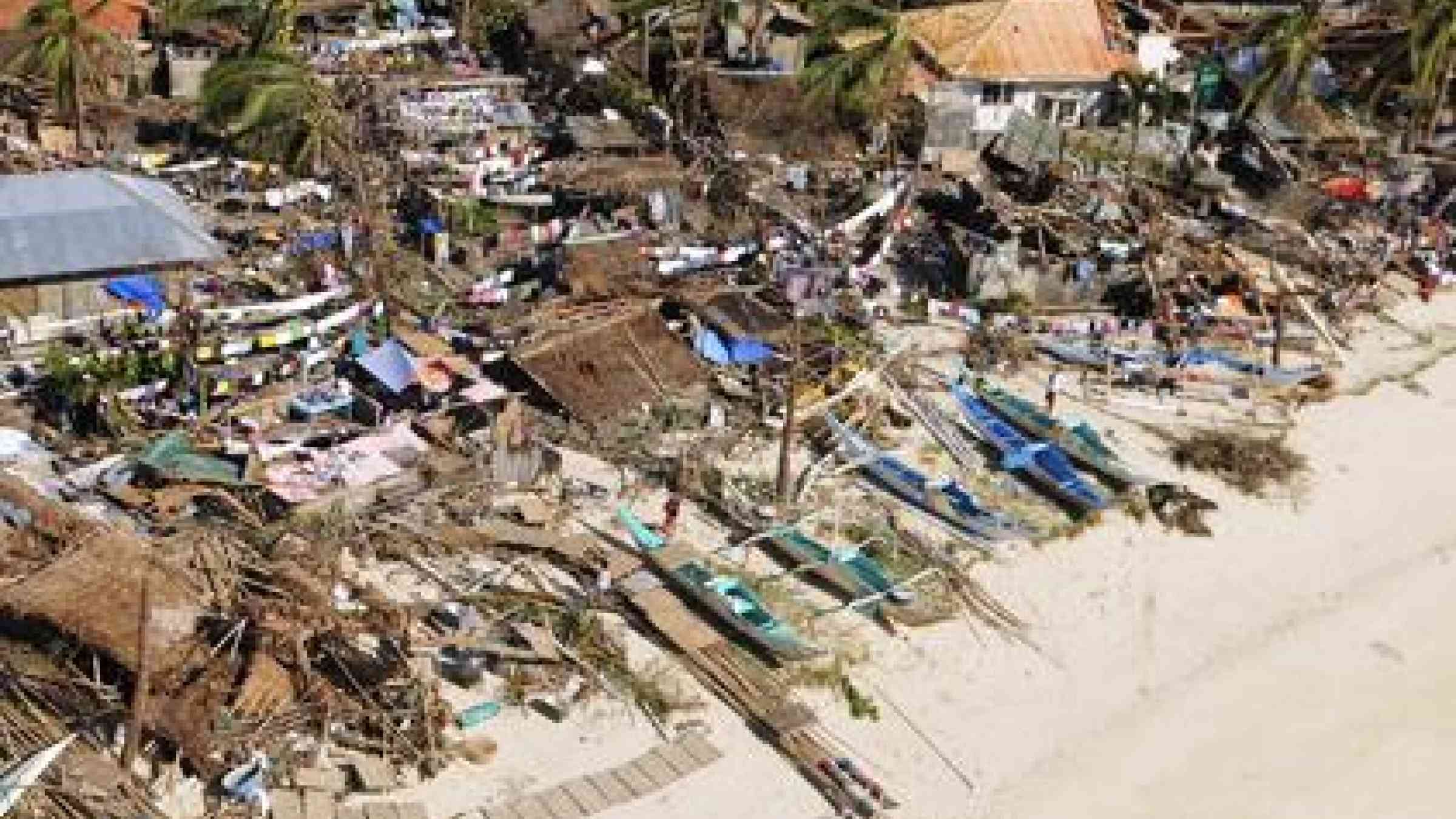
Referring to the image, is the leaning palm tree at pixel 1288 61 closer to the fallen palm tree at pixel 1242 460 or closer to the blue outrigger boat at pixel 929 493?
the fallen palm tree at pixel 1242 460

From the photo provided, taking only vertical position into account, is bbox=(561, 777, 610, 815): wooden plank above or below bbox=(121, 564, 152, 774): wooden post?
below


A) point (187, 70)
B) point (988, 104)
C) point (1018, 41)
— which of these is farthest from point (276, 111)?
point (1018, 41)

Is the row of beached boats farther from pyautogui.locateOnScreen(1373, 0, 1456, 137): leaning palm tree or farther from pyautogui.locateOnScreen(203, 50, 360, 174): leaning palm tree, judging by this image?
pyautogui.locateOnScreen(1373, 0, 1456, 137): leaning palm tree

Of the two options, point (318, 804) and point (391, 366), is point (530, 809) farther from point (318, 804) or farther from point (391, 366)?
point (391, 366)

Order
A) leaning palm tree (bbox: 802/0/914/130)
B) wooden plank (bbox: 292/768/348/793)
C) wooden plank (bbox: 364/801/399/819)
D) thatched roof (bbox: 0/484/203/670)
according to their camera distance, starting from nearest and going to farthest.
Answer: wooden plank (bbox: 364/801/399/819) → wooden plank (bbox: 292/768/348/793) → thatched roof (bbox: 0/484/203/670) → leaning palm tree (bbox: 802/0/914/130)

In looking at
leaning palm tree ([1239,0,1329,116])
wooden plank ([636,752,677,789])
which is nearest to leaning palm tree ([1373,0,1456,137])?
leaning palm tree ([1239,0,1329,116])
